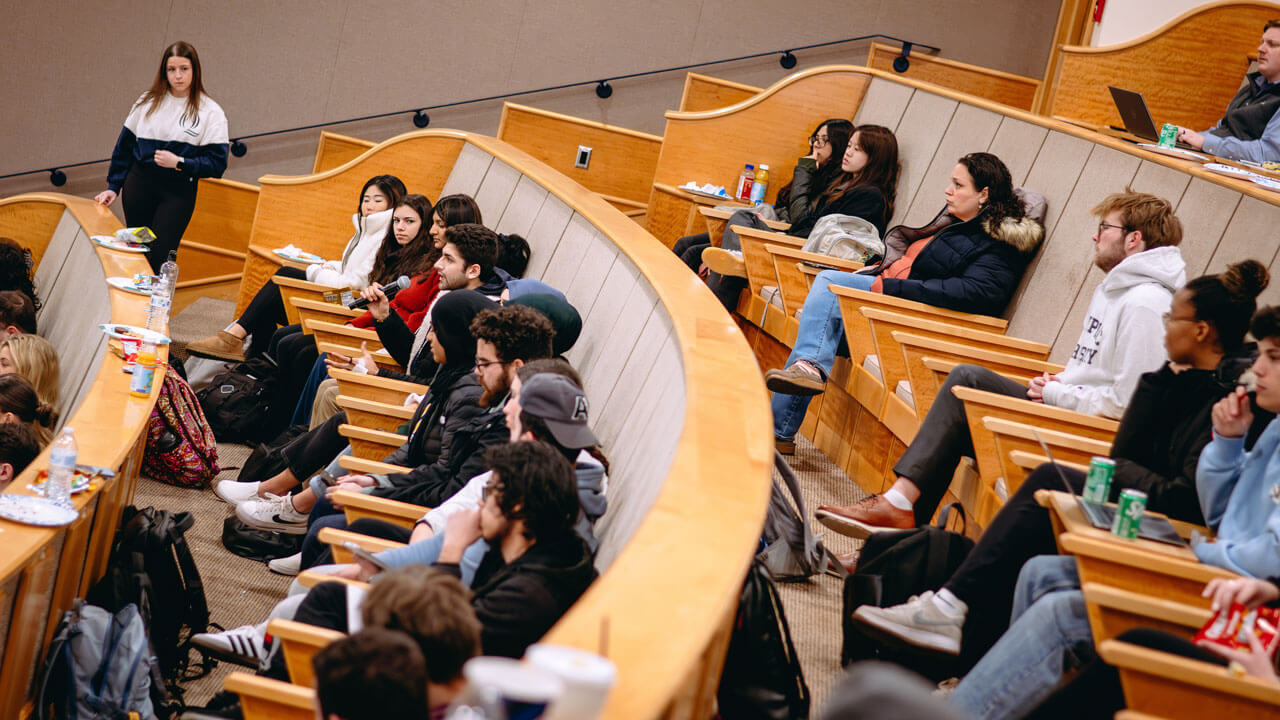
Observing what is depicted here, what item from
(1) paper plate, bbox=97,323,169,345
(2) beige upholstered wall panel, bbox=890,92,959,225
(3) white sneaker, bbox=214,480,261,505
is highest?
(2) beige upholstered wall panel, bbox=890,92,959,225

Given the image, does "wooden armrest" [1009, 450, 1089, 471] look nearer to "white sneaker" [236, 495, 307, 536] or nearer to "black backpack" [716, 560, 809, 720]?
"black backpack" [716, 560, 809, 720]

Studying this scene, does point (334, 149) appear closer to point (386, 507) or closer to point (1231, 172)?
point (386, 507)

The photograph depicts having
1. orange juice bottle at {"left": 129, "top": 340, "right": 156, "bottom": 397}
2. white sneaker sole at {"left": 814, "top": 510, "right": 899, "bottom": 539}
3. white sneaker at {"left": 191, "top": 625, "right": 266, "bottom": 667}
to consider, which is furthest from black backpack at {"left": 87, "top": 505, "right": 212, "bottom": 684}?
white sneaker sole at {"left": 814, "top": 510, "right": 899, "bottom": 539}

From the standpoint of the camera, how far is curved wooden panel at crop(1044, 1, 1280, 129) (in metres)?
5.48

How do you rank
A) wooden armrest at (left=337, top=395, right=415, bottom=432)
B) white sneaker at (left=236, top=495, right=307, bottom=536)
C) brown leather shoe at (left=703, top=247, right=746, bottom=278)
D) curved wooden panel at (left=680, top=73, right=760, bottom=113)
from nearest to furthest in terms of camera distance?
wooden armrest at (left=337, top=395, right=415, bottom=432), white sneaker at (left=236, top=495, right=307, bottom=536), brown leather shoe at (left=703, top=247, right=746, bottom=278), curved wooden panel at (left=680, top=73, right=760, bottom=113)

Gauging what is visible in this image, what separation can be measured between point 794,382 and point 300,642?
2138 mm

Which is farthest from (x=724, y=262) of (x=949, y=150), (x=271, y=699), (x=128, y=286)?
(x=271, y=699)

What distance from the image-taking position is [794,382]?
3.90 m

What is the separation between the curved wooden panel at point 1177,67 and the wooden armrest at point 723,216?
1561 millimetres

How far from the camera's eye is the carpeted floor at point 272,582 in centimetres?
290

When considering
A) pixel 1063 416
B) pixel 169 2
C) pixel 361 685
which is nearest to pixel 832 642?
pixel 1063 416

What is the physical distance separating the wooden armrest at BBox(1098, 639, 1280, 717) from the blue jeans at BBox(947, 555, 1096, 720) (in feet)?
0.70

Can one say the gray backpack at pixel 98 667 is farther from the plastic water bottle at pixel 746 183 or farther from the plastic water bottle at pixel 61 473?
the plastic water bottle at pixel 746 183

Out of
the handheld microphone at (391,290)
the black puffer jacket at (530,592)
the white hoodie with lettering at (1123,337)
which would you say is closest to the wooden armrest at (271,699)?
the black puffer jacket at (530,592)
